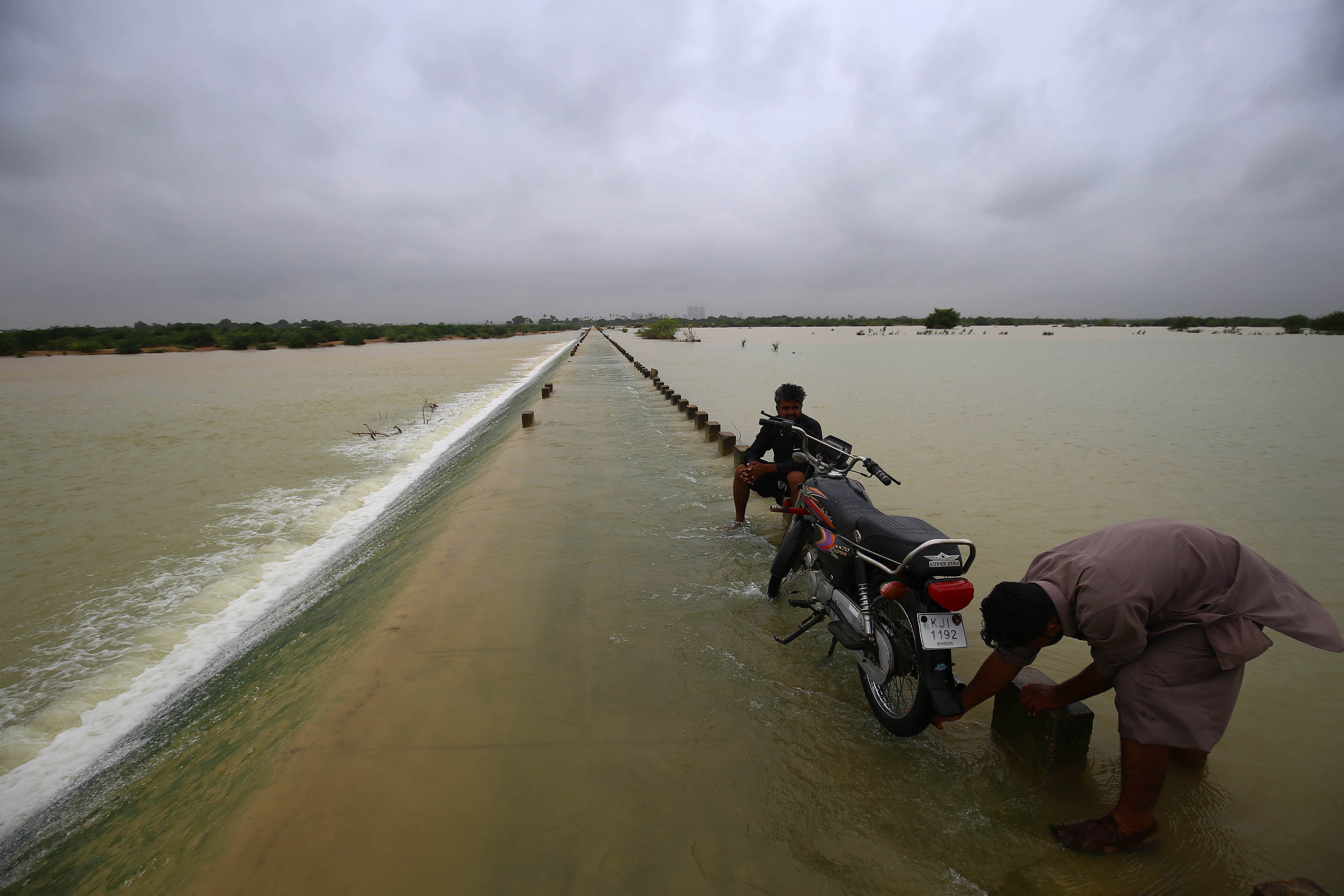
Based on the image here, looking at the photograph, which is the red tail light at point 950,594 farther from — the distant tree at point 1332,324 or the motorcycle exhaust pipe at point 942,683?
the distant tree at point 1332,324

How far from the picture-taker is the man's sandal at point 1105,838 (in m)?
2.12

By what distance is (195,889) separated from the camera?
208 cm

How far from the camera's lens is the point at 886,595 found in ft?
8.38

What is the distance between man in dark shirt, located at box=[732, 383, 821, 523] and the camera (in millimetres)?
4734

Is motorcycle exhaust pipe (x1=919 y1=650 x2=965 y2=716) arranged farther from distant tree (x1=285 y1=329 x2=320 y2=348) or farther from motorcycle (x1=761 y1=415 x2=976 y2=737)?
distant tree (x1=285 y1=329 x2=320 y2=348)

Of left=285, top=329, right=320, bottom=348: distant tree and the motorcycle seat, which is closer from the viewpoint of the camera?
the motorcycle seat

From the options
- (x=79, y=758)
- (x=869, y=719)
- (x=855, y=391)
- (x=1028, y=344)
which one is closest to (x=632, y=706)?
(x=869, y=719)

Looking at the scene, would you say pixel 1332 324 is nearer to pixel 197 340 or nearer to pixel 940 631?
pixel 940 631

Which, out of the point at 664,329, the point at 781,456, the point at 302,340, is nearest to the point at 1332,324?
the point at 664,329

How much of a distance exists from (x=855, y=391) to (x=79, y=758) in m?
17.4

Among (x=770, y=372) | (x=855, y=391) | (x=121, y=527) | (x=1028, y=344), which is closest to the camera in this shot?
(x=121, y=527)

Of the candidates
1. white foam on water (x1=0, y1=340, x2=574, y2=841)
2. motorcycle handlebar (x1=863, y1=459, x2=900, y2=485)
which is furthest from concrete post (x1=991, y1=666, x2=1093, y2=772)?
white foam on water (x1=0, y1=340, x2=574, y2=841)

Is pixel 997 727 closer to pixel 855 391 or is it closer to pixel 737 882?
pixel 737 882

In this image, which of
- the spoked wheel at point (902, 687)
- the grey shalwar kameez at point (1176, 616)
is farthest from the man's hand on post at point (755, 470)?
the grey shalwar kameez at point (1176, 616)
